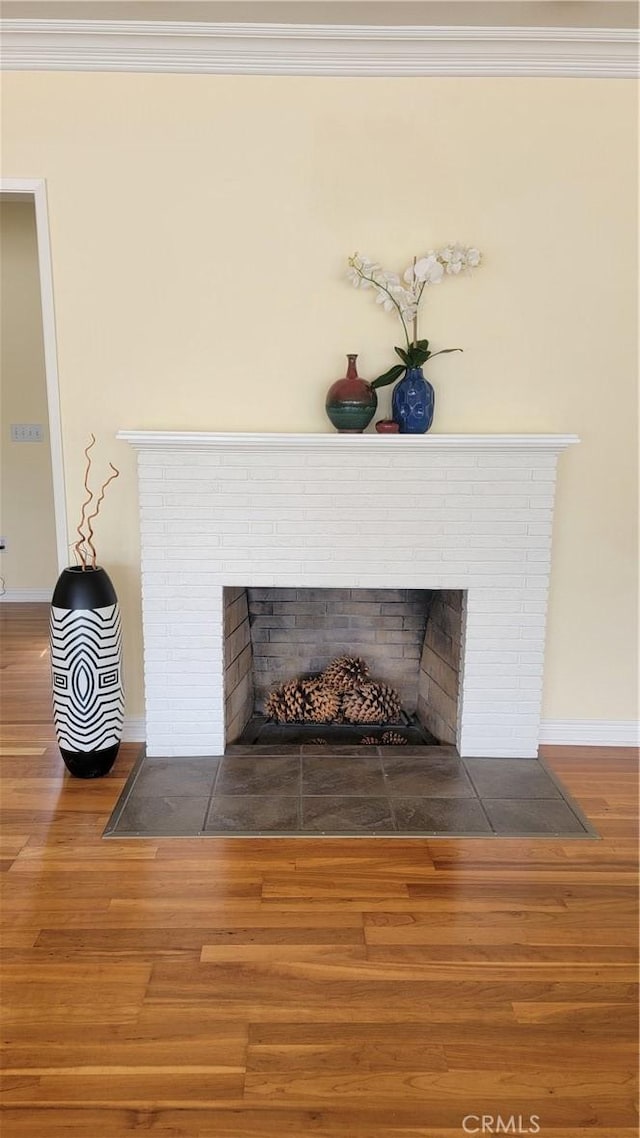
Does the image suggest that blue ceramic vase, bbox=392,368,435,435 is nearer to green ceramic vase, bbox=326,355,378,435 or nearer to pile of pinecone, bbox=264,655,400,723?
green ceramic vase, bbox=326,355,378,435

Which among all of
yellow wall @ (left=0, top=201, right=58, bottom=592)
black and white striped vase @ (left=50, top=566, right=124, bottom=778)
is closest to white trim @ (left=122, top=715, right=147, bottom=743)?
black and white striped vase @ (left=50, top=566, right=124, bottom=778)

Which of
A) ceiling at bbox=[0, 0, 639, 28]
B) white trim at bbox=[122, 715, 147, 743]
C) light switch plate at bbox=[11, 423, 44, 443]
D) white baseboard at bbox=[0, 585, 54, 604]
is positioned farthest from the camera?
white baseboard at bbox=[0, 585, 54, 604]

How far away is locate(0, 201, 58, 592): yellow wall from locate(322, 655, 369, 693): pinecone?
2422 millimetres

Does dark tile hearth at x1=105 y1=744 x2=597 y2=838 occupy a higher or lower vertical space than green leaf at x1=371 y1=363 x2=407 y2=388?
lower

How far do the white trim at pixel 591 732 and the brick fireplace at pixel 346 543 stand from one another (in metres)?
0.19

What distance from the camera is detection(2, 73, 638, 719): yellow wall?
2.54 m

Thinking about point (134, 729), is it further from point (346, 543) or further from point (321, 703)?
point (346, 543)

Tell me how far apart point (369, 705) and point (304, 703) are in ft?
0.86

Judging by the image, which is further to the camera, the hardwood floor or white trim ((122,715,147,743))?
white trim ((122,715,147,743))

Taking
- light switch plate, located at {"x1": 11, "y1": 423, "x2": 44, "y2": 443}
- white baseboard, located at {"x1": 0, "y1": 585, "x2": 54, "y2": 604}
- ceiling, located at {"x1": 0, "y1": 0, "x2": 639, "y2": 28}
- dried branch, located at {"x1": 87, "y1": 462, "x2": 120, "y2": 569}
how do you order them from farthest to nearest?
white baseboard, located at {"x1": 0, "y1": 585, "x2": 54, "y2": 604}, light switch plate, located at {"x1": 11, "y1": 423, "x2": 44, "y2": 443}, dried branch, located at {"x1": 87, "y1": 462, "x2": 120, "y2": 569}, ceiling, located at {"x1": 0, "y1": 0, "x2": 639, "y2": 28}

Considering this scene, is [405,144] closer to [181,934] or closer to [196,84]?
[196,84]

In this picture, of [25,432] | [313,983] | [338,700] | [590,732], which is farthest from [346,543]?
[25,432]

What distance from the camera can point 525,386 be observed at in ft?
8.89

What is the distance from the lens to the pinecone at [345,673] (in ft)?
10.2
